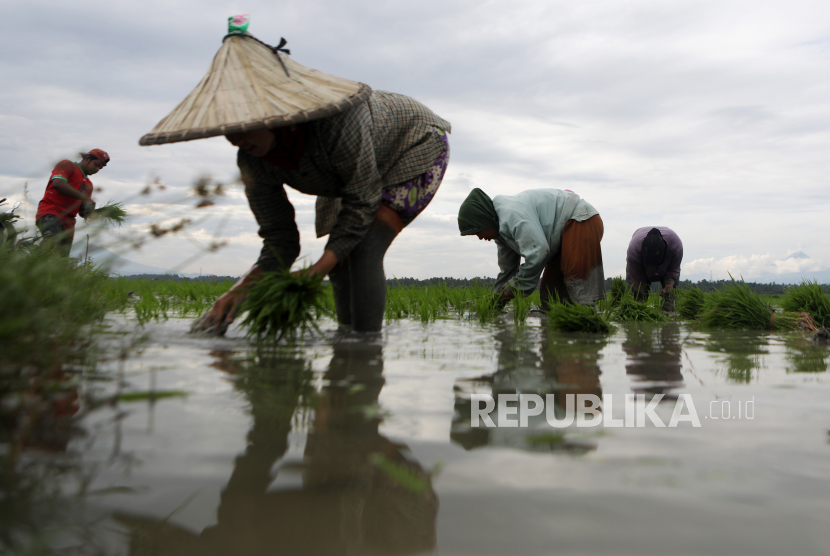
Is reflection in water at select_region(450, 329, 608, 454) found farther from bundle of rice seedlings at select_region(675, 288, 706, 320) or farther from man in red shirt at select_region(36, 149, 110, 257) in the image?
man in red shirt at select_region(36, 149, 110, 257)

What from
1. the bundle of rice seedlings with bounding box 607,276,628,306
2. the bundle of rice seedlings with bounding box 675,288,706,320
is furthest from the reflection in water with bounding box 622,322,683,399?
the bundle of rice seedlings with bounding box 607,276,628,306

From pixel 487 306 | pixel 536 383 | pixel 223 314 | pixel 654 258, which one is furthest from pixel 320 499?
pixel 654 258

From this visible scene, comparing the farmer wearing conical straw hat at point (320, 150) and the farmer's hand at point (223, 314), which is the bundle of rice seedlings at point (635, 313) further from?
the farmer's hand at point (223, 314)

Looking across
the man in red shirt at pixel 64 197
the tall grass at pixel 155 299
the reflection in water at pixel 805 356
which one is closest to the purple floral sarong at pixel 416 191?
the tall grass at pixel 155 299

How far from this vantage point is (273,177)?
2.58m

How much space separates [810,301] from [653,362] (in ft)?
9.84

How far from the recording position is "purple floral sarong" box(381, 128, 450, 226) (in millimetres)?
2691

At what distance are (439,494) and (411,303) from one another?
12.5 feet

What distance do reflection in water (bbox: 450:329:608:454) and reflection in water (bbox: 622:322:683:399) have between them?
13 cm

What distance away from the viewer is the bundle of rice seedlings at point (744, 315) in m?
3.70

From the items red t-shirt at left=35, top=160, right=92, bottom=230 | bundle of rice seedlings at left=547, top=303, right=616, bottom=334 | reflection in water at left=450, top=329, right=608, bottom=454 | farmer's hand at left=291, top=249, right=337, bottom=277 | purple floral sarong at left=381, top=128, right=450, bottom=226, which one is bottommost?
reflection in water at left=450, top=329, right=608, bottom=454

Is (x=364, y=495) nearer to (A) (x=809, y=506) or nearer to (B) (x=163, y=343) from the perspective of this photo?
(A) (x=809, y=506)

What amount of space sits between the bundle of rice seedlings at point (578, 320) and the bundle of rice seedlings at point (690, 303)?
2.11 m

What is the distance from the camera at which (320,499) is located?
0.80 m
